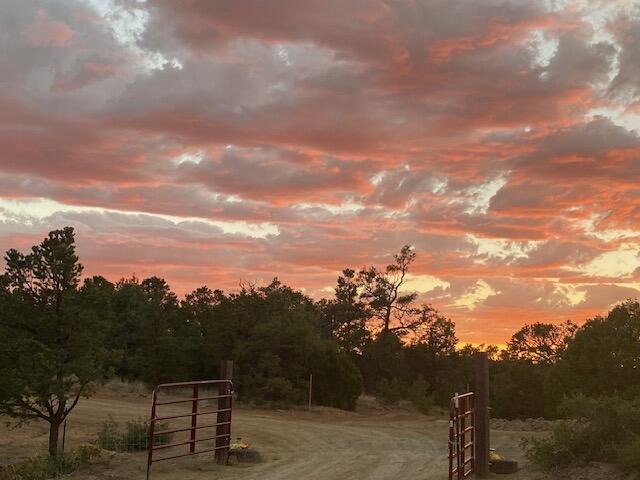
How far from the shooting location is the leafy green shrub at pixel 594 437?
1497 cm

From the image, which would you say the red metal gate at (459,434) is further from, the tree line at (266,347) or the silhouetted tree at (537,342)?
the silhouetted tree at (537,342)

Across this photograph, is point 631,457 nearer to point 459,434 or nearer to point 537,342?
point 459,434

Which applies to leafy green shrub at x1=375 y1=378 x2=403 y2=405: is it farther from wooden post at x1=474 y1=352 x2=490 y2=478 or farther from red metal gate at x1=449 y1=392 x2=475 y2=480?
wooden post at x1=474 y1=352 x2=490 y2=478

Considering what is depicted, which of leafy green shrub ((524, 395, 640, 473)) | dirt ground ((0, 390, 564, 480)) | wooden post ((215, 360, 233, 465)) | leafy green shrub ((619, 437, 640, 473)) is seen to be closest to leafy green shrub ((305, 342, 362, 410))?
dirt ground ((0, 390, 564, 480))

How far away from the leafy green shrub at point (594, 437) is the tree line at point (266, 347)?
1006 cm

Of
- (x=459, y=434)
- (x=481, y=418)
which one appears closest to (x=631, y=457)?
(x=481, y=418)

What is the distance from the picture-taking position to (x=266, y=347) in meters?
42.0

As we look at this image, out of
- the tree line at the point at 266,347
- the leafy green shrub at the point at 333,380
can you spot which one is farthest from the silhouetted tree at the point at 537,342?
the leafy green shrub at the point at 333,380

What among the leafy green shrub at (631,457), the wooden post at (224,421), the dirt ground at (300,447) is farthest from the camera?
the wooden post at (224,421)

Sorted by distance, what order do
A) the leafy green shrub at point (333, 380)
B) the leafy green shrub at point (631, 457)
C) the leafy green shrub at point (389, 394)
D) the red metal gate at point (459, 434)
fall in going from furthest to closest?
1. the leafy green shrub at point (389, 394)
2. the leafy green shrub at point (333, 380)
3. the leafy green shrub at point (631, 457)
4. the red metal gate at point (459, 434)

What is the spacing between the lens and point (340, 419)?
33406 millimetres

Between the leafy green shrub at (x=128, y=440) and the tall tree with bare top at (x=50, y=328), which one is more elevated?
the tall tree with bare top at (x=50, y=328)

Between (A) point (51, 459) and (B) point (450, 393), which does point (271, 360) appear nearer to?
(B) point (450, 393)

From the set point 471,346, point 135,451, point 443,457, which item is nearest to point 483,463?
point 443,457
